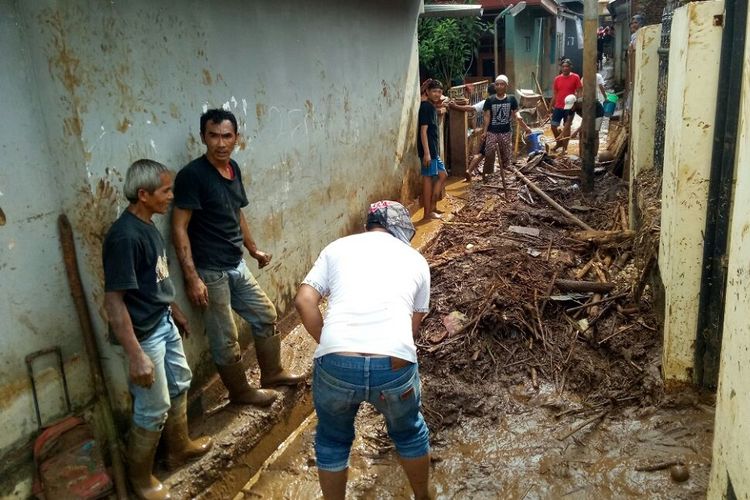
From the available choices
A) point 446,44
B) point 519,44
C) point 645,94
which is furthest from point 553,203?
point 519,44

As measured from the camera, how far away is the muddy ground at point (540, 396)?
3789 mm

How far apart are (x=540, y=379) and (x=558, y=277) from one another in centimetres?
163

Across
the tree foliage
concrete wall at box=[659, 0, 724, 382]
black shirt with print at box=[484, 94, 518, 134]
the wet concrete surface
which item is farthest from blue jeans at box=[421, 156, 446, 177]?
the tree foliage

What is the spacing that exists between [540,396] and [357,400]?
7.20 ft

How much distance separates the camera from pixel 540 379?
4.82 metres

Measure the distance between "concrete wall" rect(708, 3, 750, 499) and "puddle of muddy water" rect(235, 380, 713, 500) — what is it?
4.26ft

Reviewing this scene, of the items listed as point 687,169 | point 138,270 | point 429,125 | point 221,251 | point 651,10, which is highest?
point 651,10

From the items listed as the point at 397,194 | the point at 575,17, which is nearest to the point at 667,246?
the point at 397,194

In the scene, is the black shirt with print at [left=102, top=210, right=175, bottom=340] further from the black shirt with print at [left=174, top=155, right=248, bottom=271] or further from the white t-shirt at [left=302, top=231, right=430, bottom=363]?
the white t-shirt at [left=302, top=231, right=430, bottom=363]

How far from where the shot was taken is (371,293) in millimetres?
3008

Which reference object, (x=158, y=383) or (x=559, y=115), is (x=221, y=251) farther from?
(x=559, y=115)

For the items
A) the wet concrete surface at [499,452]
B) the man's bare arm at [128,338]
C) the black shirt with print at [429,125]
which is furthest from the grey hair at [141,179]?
the black shirt with print at [429,125]

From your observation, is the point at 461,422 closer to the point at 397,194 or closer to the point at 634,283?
the point at 634,283

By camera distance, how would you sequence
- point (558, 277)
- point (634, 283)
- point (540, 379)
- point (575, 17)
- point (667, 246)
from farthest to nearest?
point (575, 17) → point (558, 277) → point (634, 283) → point (540, 379) → point (667, 246)
